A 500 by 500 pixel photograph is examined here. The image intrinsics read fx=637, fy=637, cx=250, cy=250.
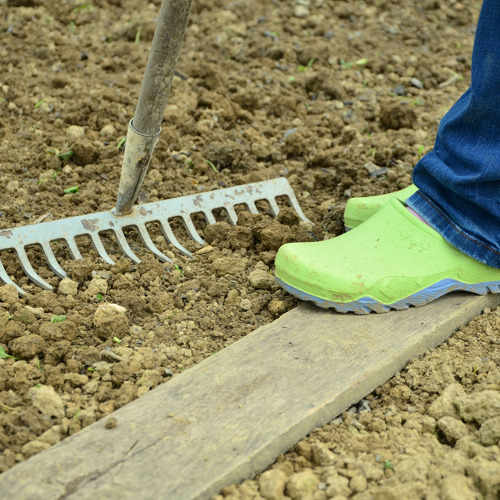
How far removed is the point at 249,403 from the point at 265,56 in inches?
90.9

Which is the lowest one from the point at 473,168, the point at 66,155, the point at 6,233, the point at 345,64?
the point at 66,155

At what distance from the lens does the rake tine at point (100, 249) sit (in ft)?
6.57

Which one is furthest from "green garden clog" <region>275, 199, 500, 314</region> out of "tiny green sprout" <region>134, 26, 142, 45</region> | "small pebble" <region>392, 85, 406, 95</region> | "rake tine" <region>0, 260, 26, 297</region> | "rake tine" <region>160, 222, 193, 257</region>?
"tiny green sprout" <region>134, 26, 142, 45</region>

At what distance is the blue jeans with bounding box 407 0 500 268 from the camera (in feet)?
5.27

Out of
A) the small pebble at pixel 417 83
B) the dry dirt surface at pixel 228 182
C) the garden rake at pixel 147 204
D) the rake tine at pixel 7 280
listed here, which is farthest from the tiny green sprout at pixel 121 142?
the small pebble at pixel 417 83

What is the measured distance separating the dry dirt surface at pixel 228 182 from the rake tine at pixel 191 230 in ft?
0.10

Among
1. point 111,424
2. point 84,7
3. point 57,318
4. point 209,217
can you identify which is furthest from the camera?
point 84,7

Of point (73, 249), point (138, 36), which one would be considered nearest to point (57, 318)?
point (73, 249)

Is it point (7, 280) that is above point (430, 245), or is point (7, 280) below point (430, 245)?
→ below

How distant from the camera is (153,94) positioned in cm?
182

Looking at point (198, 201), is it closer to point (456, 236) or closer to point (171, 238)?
point (171, 238)

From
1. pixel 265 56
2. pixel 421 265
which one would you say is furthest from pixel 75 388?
pixel 265 56

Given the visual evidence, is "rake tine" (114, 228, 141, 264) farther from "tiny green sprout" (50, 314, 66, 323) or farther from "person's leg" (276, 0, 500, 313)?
"person's leg" (276, 0, 500, 313)

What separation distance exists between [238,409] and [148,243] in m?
0.82
